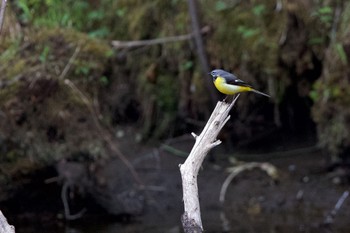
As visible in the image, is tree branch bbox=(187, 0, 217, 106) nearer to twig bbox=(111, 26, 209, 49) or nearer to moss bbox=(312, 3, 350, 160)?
twig bbox=(111, 26, 209, 49)

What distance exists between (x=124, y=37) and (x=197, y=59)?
0.98 metres

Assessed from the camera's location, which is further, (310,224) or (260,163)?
(260,163)

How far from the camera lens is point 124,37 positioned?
8617mm

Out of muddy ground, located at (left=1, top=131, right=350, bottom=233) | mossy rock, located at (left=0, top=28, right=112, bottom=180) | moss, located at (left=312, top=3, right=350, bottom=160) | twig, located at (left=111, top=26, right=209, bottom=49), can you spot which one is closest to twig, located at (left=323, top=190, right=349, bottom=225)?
muddy ground, located at (left=1, top=131, right=350, bottom=233)

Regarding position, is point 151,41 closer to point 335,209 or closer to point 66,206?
point 66,206

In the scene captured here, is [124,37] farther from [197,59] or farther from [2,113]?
[2,113]

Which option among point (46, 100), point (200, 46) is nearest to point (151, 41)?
point (200, 46)

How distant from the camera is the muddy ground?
7.39 meters

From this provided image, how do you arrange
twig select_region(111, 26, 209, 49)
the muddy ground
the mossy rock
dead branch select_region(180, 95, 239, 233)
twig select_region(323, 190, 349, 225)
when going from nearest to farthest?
dead branch select_region(180, 95, 239, 233) → twig select_region(323, 190, 349, 225) → the muddy ground → the mossy rock → twig select_region(111, 26, 209, 49)

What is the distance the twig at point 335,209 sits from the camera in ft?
23.3

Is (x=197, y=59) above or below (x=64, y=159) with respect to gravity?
above

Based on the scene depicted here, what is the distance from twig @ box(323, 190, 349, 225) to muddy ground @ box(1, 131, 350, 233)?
3 cm

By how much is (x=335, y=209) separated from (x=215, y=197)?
1.29m

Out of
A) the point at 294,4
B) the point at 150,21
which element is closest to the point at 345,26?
the point at 294,4
